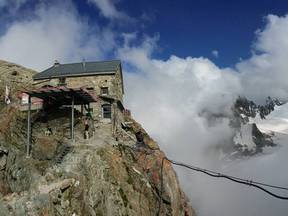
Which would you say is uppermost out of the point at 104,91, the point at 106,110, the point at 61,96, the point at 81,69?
the point at 81,69

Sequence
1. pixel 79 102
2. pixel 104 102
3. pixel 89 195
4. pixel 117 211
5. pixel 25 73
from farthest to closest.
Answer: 1. pixel 25 73
2. pixel 104 102
3. pixel 79 102
4. pixel 117 211
5. pixel 89 195

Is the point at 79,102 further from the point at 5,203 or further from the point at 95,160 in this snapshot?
the point at 5,203

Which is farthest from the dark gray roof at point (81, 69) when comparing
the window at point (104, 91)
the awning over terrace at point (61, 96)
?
the awning over terrace at point (61, 96)

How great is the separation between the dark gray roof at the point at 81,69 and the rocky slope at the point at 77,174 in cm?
695

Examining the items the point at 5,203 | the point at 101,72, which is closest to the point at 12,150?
the point at 5,203

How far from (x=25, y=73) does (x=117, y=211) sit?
34.1 m

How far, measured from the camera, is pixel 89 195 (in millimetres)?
38438

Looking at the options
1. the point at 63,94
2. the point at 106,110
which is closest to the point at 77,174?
the point at 63,94

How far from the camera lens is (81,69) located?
6244cm

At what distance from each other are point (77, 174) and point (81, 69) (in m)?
26.6

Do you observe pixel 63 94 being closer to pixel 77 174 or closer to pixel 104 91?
pixel 77 174

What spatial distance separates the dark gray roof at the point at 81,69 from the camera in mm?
60906

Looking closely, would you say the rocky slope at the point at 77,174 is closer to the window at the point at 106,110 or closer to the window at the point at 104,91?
the window at the point at 106,110

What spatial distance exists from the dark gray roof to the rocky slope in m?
6.95
